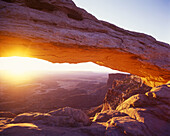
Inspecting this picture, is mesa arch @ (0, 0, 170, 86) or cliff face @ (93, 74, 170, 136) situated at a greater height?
mesa arch @ (0, 0, 170, 86)

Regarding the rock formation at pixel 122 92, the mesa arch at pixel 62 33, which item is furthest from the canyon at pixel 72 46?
the rock formation at pixel 122 92

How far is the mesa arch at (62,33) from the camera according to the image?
4.47m

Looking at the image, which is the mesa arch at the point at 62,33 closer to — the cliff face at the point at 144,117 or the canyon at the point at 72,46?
the canyon at the point at 72,46

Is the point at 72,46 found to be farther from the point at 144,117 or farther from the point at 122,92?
the point at 122,92

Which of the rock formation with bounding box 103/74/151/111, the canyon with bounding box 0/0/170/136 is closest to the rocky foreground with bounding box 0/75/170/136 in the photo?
the canyon with bounding box 0/0/170/136

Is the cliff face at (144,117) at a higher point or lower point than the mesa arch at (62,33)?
lower

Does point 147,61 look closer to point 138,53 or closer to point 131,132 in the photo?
point 138,53

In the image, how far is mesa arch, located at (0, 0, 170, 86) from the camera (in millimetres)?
4469

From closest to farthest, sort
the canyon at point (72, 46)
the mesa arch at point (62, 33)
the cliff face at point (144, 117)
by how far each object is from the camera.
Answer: the canyon at point (72, 46) → the cliff face at point (144, 117) → the mesa arch at point (62, 33)

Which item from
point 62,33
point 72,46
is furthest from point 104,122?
point 62,33

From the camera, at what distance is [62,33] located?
5.18 metres

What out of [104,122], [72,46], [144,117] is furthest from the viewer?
[72,46]

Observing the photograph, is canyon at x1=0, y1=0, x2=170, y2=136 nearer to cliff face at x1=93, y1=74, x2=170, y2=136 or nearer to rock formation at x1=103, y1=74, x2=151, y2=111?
cliff face at x1=93, y1=74, x2=170, y2=136

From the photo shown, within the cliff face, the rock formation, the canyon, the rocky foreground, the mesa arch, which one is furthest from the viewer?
the rock formation
